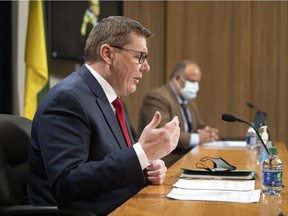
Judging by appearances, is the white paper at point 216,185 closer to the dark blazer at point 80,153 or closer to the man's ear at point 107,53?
the dark blazer at point 80,153

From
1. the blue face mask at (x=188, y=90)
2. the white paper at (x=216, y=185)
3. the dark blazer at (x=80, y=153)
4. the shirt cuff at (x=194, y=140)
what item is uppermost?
the dark blazer at (x=80, y=153)

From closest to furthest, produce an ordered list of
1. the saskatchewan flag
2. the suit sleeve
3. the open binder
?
the suit sleeve, the open binder, the saskatchewan flag

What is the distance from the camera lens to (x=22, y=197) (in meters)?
1.97

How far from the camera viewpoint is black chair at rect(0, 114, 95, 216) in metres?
1.74

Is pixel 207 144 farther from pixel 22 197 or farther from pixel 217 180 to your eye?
Result: pixel 22 197

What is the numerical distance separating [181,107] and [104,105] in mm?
2776

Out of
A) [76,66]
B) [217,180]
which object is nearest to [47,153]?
[217,180]

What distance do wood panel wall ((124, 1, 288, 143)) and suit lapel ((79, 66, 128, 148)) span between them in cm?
Answer: 406

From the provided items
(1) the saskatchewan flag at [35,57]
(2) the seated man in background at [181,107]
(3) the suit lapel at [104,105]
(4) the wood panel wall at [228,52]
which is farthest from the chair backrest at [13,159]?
(4) the wood panel wall at [228,52]

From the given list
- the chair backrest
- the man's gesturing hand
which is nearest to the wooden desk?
the man's gesturing hand

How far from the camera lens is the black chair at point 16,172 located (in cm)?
174

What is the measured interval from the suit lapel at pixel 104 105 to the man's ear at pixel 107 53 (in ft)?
0.29

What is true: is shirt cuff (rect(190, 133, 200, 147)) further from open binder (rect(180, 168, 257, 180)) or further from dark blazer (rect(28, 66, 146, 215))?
dark blazer (rect(28, 66, 146, 215))

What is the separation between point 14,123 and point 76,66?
312 cm
